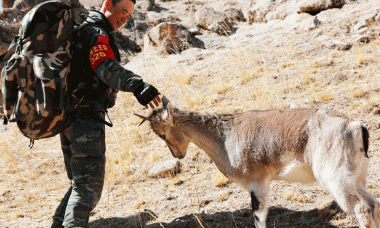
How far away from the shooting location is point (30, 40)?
317 cm

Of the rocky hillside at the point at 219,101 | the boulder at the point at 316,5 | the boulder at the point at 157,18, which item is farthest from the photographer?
the boulder at the point at 157,18

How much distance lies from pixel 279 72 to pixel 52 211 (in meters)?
7.09

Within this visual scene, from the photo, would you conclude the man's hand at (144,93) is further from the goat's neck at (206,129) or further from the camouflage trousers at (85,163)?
the goat's neck at (206,129)

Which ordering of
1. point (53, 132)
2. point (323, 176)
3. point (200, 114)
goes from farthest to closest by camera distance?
1. point (200, 114)
2. point (53, 132)
3. point (323, 176)

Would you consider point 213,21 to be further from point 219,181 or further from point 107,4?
point 107,4

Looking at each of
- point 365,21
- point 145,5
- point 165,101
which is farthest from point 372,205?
point 145,5

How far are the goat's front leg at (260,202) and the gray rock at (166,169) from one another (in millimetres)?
2681

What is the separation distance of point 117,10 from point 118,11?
0.02m

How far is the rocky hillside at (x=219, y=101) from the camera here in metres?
4.85

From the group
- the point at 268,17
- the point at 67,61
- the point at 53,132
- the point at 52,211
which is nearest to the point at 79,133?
the point at 53,132

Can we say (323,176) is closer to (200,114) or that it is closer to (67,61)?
(200,114)

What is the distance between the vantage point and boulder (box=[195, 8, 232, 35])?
51.7 ft

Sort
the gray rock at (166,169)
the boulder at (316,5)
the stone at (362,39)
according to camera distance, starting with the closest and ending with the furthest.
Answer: the gray rock at (166,169)
the stone at (362,39)
the boulder at (316,5)

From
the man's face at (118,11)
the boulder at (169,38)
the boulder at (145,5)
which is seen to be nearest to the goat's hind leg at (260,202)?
the man's face at (118,11)
